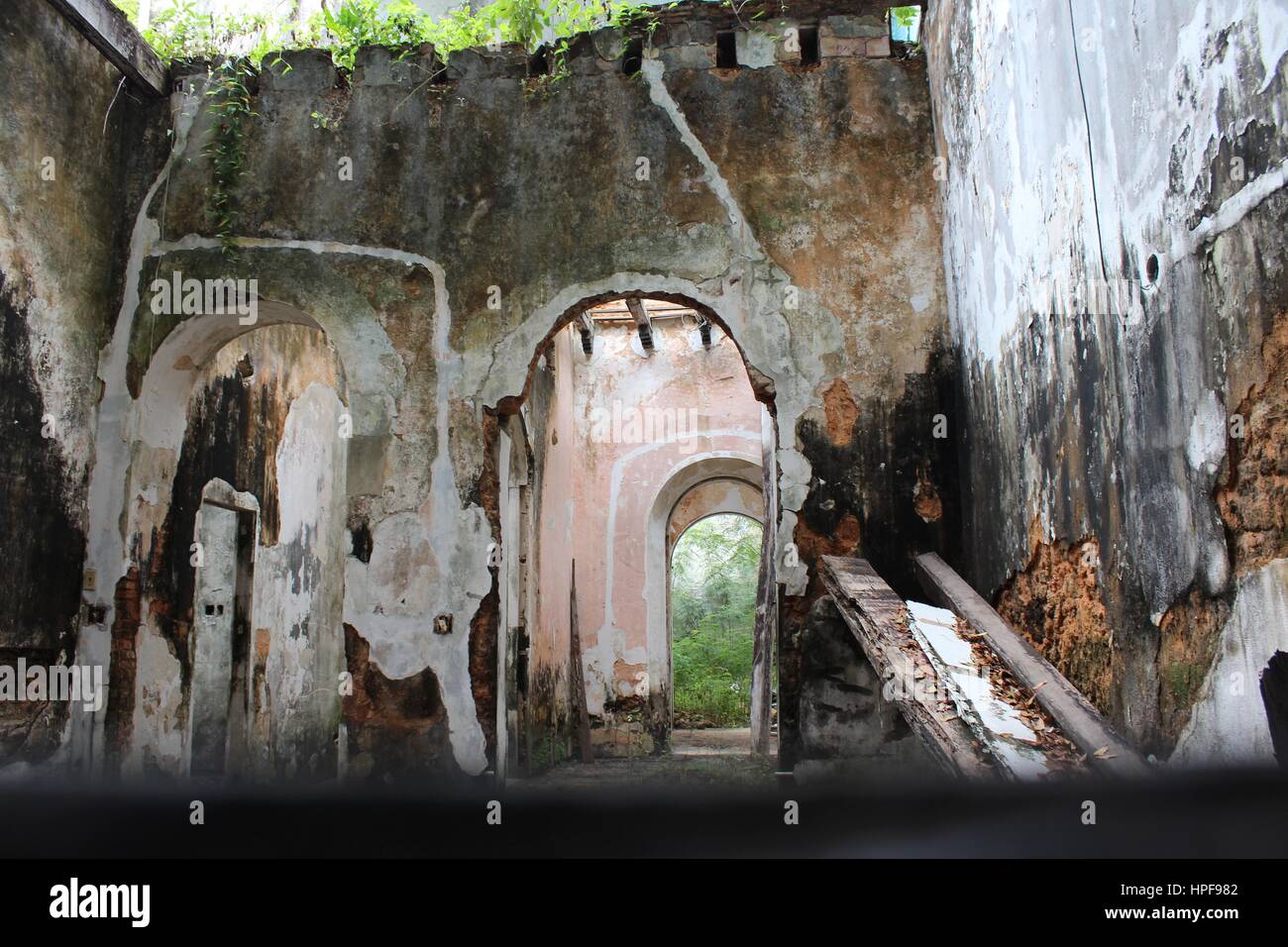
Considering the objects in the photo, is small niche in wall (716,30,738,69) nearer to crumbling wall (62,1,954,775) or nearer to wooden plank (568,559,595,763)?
crumbling wall (62,1,954,775)

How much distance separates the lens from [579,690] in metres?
10.1

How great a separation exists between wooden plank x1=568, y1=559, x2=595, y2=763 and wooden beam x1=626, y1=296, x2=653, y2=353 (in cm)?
285

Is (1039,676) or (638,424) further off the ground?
→ (638,424)

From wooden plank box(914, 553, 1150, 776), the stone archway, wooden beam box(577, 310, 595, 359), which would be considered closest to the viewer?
wooden plank box(914, 553, 1150, 776)

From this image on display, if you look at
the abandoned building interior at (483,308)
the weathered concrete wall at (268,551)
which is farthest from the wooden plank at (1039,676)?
the weathered concrete wall at (268,551)

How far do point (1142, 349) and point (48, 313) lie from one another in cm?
531

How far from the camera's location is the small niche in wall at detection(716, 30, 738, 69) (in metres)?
6.11

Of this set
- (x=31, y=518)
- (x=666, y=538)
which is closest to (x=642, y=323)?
(x=666, y=538)

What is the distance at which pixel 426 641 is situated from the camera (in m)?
5.62

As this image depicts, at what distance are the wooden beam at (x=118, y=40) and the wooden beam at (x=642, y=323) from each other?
488 centimetres

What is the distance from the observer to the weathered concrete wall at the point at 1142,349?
248cm

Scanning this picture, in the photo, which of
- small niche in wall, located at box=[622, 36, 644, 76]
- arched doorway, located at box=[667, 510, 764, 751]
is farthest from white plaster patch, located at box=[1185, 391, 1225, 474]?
arched doorway, located at box=[667, 510, 764, 751]

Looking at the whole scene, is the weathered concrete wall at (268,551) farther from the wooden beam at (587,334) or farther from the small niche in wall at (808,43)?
the small niche in wall at (808,43)

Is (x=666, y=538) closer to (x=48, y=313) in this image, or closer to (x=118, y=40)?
(x=48, y=313)
